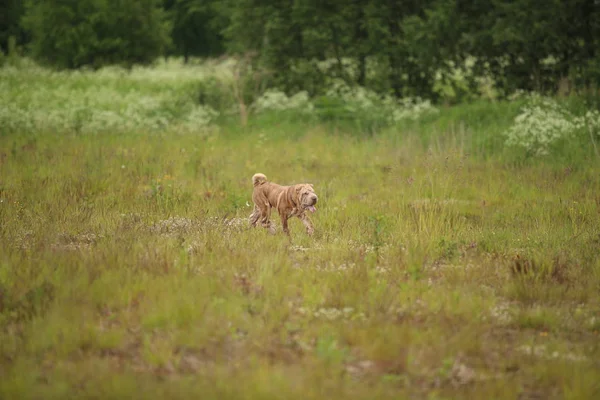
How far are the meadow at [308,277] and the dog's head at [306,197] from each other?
0.47 metres

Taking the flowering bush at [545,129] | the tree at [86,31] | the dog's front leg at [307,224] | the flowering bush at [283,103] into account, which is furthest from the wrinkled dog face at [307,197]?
the tree at [86,31]

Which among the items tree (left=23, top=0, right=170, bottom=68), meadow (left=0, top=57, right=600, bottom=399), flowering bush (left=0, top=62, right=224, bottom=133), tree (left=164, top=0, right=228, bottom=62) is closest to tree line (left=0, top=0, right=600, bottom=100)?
flowering bush (left=0, top=62, right=224, bottom=133)

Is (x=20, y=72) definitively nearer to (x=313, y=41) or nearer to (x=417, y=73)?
(x=313, y=41)

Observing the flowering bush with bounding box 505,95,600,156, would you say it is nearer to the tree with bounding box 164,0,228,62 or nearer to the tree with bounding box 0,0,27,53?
the tree with bounding box 0,0,27,53

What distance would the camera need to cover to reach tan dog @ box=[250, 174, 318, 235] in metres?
7.64

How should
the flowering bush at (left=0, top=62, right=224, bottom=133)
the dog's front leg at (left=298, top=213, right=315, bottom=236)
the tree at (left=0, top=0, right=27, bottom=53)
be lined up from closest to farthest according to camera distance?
the dog's front leg at (left=298, top=213, right=315, bottom=236) < the flowering bush at (left=0, top=62, right=224, bottom=133) < the tree at (left=0, top=0, right=27, bottom=53)

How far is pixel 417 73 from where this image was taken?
1942 centimetres

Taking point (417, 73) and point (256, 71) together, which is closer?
point (417, 73)

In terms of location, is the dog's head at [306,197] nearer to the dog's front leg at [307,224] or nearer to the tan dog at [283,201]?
the tan dog at [283,201]

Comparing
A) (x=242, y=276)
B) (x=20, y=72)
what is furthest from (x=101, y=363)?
(x=20, y=72)

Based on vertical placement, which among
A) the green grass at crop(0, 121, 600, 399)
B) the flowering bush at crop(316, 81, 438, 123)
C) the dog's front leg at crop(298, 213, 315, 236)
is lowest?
the green grass at crop(0, 121, 600, 399)

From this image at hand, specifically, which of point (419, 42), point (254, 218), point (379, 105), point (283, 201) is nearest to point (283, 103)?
point (379, 105)

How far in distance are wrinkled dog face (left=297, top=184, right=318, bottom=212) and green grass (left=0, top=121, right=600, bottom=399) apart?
1.55 ft

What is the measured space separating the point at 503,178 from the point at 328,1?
34.7 ft
